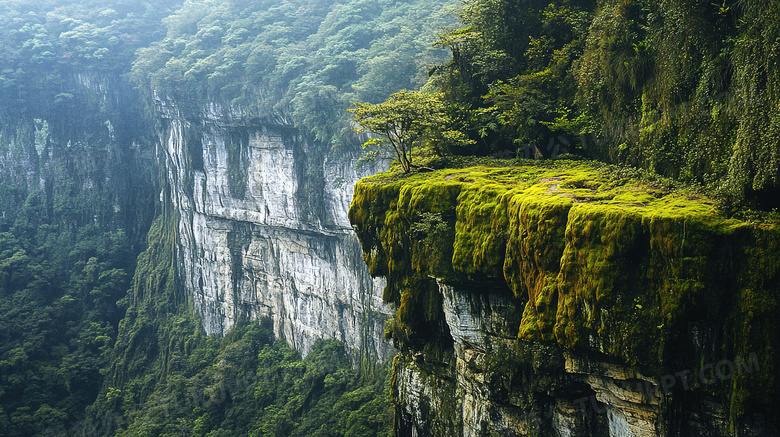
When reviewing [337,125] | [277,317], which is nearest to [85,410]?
[277,317]

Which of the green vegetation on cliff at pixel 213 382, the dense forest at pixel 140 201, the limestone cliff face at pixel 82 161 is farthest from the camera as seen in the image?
the limestone cliff face at pixel 82 161

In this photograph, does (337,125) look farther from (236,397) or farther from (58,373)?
(58,373)

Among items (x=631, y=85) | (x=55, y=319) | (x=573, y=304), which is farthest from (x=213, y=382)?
(x=631, y=85)

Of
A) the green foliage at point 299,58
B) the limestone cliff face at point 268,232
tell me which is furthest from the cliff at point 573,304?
the green foliage at point 299,58

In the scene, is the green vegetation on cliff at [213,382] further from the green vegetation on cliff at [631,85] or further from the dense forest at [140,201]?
the green vegetation on cliff at [631,85]

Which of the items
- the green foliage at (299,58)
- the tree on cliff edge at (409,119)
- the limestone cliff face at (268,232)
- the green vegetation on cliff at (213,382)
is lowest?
the green vegetation on cliff at (213,382)

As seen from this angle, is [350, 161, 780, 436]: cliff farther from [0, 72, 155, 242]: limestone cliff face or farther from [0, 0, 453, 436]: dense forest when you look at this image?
[0, 72, 155, 242]: limestone cliff face

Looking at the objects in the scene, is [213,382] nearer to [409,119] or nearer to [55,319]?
[55,319]

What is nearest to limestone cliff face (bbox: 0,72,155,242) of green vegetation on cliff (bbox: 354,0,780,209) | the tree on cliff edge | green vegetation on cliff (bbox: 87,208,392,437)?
green vegetation on cliff (bbox: 87,208,392,437)
